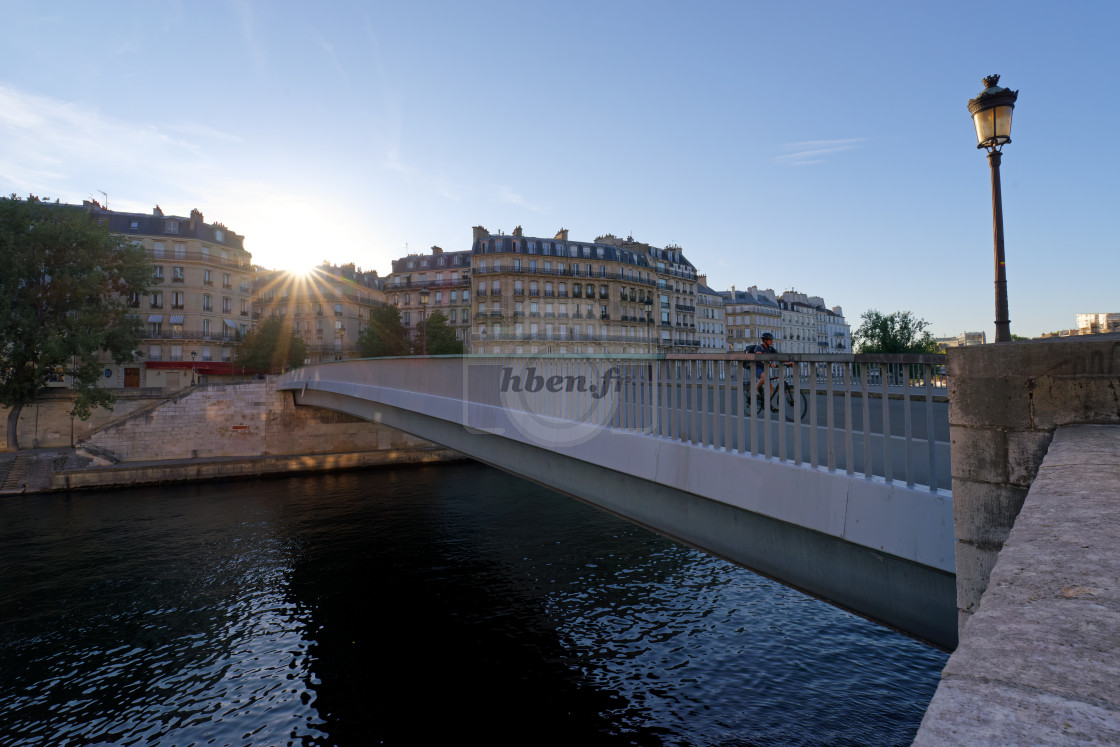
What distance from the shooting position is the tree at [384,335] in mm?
53219

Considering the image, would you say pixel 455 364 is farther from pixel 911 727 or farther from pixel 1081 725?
pixel 1081 725

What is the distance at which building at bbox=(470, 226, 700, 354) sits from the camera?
189 ft

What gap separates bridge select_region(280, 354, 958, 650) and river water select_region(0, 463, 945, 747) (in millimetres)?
3871

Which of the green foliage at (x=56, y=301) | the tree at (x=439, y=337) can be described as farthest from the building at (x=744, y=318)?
the green foliage at (x=56, y=301)

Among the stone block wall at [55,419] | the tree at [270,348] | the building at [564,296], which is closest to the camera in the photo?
the stone block wall at [55,419]

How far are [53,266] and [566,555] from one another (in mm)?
35427

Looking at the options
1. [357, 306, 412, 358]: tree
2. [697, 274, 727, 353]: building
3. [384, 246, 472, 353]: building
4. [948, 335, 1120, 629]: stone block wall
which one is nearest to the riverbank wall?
[357, 306, 412, 358]: tree

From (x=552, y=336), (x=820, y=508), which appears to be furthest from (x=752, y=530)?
(x=552, y=336)

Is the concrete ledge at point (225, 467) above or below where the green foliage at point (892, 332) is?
below

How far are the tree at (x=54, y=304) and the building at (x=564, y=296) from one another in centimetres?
2906

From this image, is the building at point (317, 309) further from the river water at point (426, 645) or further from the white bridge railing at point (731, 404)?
the white bridge railing at point (731, 404)

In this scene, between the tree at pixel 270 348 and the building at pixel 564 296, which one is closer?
the tree at pixel 270 348

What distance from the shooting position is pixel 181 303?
162 feet

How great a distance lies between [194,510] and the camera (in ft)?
73.7
